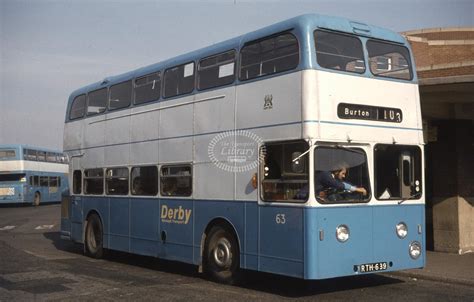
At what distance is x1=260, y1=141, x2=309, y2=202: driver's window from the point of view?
8.69m

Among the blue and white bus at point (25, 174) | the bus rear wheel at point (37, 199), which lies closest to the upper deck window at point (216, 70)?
the blue and white bus at point (25, 174)

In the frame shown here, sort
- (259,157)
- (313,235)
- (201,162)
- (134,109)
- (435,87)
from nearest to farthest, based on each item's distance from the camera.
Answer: (313,235) < (259,157) < (201,162) < (435,87) < (134,109)

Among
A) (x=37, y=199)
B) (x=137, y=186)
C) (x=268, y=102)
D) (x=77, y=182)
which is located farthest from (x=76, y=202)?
(x=37, y=199)

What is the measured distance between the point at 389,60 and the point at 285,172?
267cm

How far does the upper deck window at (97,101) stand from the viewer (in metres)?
14.6

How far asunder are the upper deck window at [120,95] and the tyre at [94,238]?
9.40 ft

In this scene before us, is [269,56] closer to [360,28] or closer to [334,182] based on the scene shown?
[360,28]

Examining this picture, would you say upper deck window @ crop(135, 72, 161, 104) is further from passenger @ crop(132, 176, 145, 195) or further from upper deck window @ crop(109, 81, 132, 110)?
passenger @ crop(132, 176, 145, 195)

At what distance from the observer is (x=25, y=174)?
3878 centimetres

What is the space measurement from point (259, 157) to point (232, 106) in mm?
1186

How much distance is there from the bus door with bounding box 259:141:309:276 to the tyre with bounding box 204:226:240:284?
0.82 m

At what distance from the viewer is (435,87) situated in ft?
40.8

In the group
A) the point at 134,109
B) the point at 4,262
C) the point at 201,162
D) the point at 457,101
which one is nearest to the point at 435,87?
the point at 457,101

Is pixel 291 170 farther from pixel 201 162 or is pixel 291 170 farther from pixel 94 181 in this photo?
pixel 94 181
